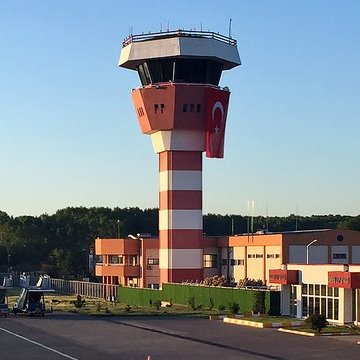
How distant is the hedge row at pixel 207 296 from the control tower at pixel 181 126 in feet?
8.55

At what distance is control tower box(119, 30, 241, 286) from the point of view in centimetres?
8806

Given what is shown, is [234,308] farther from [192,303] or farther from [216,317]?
[192,303]

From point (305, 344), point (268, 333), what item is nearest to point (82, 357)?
point (305, 344)

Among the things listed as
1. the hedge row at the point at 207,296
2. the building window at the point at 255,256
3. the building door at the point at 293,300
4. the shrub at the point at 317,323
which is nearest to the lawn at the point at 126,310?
the hedge row at the point at 207,296

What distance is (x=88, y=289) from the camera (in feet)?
369

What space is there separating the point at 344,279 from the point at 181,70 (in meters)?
38.4

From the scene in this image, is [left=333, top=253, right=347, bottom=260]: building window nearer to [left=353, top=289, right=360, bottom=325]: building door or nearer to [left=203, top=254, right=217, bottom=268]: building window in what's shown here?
[left=203, top=254, right=217, bottom=268]: building window

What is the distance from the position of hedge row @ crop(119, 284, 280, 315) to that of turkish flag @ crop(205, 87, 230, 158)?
47.1ft

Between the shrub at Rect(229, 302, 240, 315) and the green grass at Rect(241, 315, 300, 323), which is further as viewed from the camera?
the shrub at Rect(229, 302, 240, 315)

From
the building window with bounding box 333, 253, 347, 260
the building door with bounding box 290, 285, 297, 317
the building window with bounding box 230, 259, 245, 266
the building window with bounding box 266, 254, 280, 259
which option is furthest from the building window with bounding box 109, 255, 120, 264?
the building door with bounding box 290, 285, 297, 317

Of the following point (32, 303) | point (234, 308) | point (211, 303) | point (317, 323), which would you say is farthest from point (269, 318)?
point (32, 303)

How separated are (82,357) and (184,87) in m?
50.8

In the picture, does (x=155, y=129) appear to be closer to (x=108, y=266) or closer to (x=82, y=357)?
(x=108, y=266)

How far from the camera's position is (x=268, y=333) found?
54.8 metres
